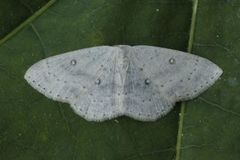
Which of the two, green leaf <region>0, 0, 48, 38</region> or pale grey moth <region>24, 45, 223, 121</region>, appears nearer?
green leaf <region>0, 0, 48, 38</region>

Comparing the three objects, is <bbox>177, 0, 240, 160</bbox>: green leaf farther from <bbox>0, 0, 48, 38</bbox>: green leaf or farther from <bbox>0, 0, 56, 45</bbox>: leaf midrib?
<bbox>0, 0, 48, 38</bbox>: green leaf

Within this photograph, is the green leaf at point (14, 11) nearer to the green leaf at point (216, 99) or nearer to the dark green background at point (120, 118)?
the dark green background at point (120, 118)

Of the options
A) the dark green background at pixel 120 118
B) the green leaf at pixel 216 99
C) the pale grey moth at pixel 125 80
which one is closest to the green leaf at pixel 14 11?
the dark green background at pixel 120 118

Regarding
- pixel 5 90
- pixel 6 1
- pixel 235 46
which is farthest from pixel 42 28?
pixel 235 46

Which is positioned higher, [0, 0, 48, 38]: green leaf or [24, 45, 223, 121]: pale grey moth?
[0, 0, 48, 38]: green leaf

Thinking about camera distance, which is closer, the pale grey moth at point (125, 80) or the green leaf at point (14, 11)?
the green leaf at point (14, 11)

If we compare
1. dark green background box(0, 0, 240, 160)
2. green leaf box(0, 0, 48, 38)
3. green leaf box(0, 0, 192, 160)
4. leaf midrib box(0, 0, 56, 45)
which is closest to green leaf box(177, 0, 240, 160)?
dark green background box(0, 0, 240, 160)

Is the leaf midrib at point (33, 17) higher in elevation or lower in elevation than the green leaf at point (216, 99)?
higher
